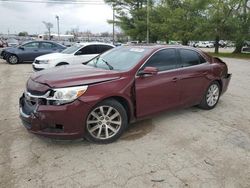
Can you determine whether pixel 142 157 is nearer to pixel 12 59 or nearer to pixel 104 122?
pixel 104 122

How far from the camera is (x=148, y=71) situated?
4445 mm

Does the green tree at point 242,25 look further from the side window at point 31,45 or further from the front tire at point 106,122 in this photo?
the front tire at point 106,122

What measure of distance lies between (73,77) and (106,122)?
2.77 feet

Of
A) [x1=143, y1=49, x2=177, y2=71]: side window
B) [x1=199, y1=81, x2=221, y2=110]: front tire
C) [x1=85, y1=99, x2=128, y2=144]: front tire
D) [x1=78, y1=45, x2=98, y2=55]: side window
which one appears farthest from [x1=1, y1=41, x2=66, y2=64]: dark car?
[x1=85, y1=99, x2=128, y2=144]: front tire

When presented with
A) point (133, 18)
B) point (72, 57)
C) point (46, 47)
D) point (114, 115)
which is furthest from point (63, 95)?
point (133, 18)

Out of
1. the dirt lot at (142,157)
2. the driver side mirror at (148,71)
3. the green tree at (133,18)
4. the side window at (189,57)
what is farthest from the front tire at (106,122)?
the green tree at (133,18)

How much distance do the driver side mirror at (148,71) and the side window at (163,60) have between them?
0.66 feet

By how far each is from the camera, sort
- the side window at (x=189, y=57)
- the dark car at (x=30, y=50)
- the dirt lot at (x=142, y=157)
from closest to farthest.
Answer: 1. the dirt lot at (x=142, y=157)
2. the side window at (x=189, y=57)
3. the dark car at (x=30, y=50)

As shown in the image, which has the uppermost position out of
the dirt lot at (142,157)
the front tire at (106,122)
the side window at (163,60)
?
the side window at (163,60)

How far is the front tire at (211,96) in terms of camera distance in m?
6.00

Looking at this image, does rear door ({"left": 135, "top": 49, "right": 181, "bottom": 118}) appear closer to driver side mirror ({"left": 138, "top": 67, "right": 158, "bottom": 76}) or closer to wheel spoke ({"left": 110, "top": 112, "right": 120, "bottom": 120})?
driver side mirror ({"left": 138, "top": 67, "right": 158, "bottom": 76})

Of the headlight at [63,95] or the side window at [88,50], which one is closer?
the headlight at [63,95]

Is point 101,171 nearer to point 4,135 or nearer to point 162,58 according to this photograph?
point 4,135

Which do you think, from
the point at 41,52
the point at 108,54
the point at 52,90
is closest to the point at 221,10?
the point at 41,52
